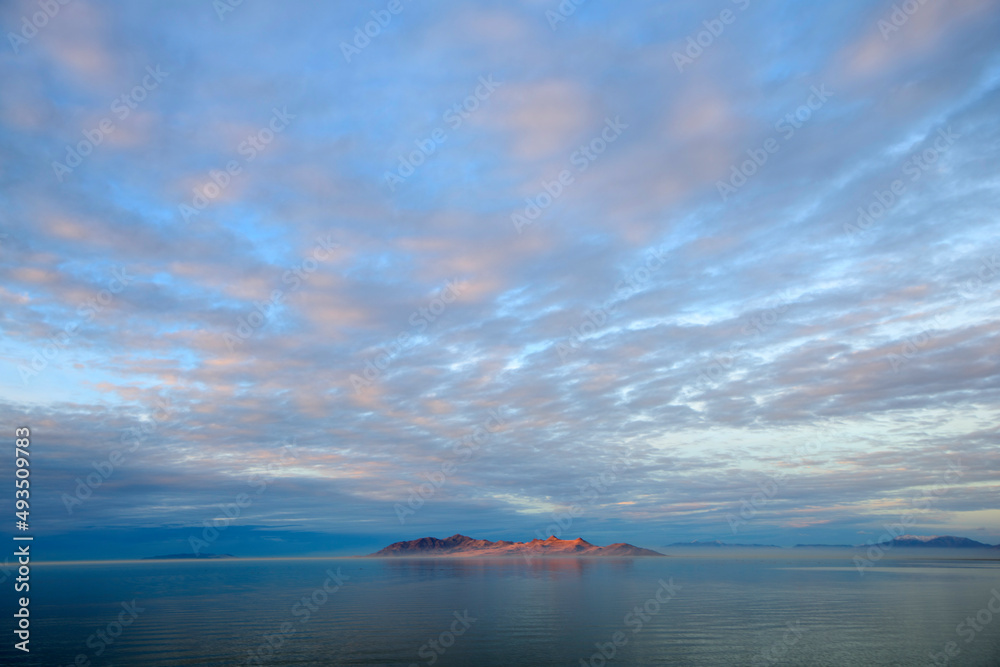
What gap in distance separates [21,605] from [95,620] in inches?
1551

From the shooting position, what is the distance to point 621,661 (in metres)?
46.6

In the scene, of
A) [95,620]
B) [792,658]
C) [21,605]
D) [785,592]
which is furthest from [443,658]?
[21,605]

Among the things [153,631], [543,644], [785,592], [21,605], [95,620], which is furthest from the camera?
[785,592]

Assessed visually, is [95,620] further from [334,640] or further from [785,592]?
[785,592]

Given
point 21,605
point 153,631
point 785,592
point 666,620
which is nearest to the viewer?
point 153,631

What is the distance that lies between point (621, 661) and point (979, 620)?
5370 centimetres

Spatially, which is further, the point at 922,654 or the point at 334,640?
the point at 334,640

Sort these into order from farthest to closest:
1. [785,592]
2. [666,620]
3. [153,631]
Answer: [785,592] < [666,620] < [153,631]

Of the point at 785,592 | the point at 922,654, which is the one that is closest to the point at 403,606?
the point at 922,654

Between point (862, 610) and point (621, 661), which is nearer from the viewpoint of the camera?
point (621, 661)

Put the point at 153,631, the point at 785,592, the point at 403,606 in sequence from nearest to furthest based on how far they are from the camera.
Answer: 1. the point at 153,631
2. the point at 403,606
3. the point at 785,592

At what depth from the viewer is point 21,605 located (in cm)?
9938

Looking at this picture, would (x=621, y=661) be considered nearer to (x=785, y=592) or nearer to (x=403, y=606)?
(x=403, y=606)

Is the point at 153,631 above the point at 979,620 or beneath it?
above
